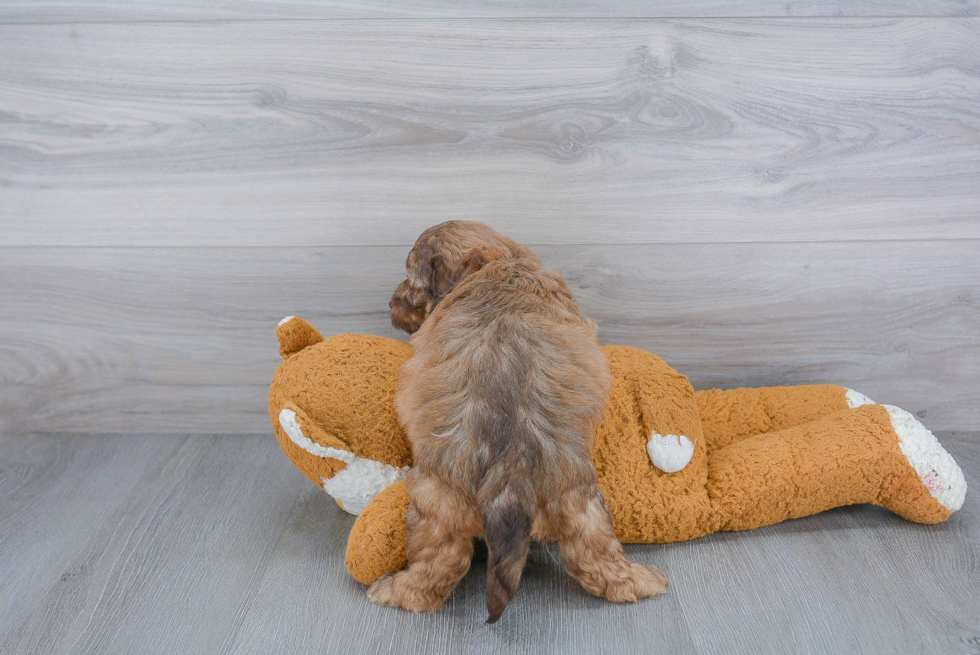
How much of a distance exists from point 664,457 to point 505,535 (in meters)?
0.43

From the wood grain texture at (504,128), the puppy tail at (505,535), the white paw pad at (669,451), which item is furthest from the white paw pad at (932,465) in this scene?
the puppy tail at (505,535)

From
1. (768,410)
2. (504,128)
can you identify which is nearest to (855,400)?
(768,410)

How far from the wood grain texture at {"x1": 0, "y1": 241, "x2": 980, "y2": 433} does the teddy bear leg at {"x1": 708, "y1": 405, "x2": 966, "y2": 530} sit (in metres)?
0.45

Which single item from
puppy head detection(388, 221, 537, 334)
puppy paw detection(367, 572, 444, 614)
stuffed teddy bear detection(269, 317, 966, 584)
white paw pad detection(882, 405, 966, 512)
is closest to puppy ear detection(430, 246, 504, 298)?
puppy head detection(388, 221, 537, 334)

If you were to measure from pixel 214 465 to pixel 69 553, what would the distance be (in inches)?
16.7

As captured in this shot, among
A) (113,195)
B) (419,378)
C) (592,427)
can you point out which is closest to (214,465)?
(113,195)

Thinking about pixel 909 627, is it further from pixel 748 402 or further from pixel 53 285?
pixel 53 285

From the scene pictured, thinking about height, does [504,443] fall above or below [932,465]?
above

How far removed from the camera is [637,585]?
4.40 feet

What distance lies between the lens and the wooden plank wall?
177 centimetres

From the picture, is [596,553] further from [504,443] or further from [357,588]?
[357,588]

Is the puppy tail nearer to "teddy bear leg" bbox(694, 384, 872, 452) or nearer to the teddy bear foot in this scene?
"teddy bear leg" bbox(694, 384, 872, 452)

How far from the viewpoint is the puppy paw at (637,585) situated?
4.33 ft

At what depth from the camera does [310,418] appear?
4.82 feet
